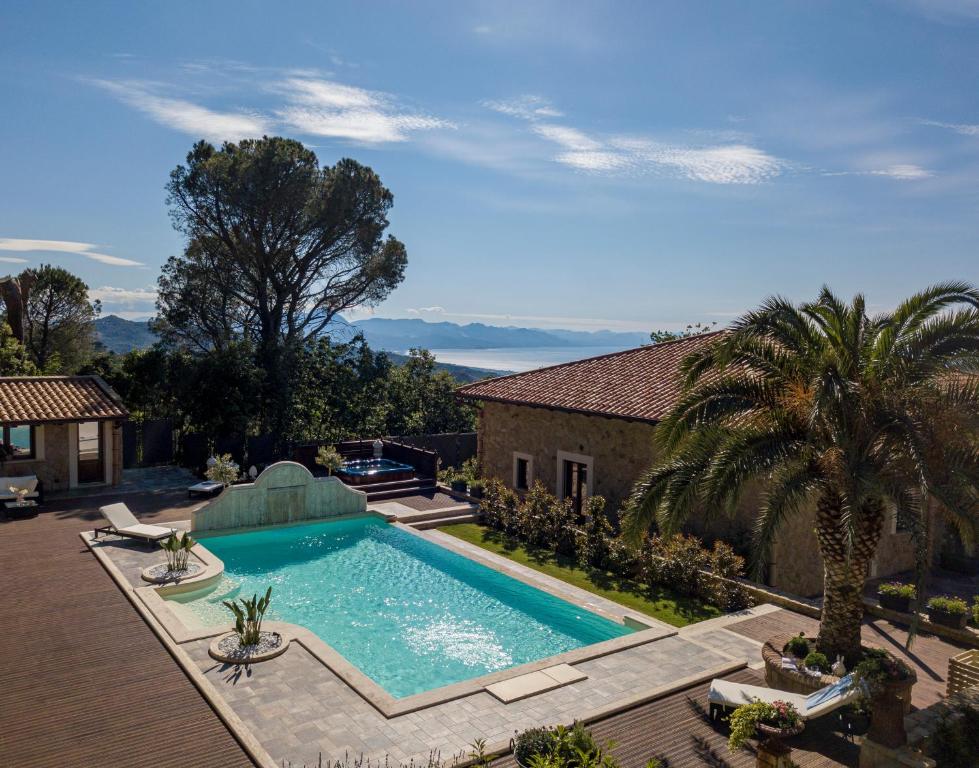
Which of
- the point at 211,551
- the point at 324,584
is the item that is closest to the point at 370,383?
the point at 211,551

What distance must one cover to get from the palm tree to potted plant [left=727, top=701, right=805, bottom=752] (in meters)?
1.70

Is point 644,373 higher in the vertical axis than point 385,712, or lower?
higher

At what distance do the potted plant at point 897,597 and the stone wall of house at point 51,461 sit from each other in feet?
75.0

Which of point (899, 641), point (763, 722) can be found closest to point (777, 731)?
point (763, 722)

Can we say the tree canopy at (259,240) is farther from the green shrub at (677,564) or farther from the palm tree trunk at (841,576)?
the palm tree trunk at (841,576)

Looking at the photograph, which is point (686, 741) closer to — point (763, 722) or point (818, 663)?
point (763, 722)

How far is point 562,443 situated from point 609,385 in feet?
7.01

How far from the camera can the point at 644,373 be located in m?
20.7

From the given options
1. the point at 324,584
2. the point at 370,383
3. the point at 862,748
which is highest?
the point at 370,383

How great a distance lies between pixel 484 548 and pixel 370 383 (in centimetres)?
1651

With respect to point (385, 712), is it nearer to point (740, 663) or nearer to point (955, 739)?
point (740, 663)

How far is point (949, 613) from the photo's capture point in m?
12.6

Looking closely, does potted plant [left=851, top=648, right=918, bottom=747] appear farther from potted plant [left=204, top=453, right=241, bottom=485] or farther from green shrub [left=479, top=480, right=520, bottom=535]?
potted plant [left=204, top=453, right=241, bottom=485]

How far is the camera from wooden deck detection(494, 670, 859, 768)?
848 cm
